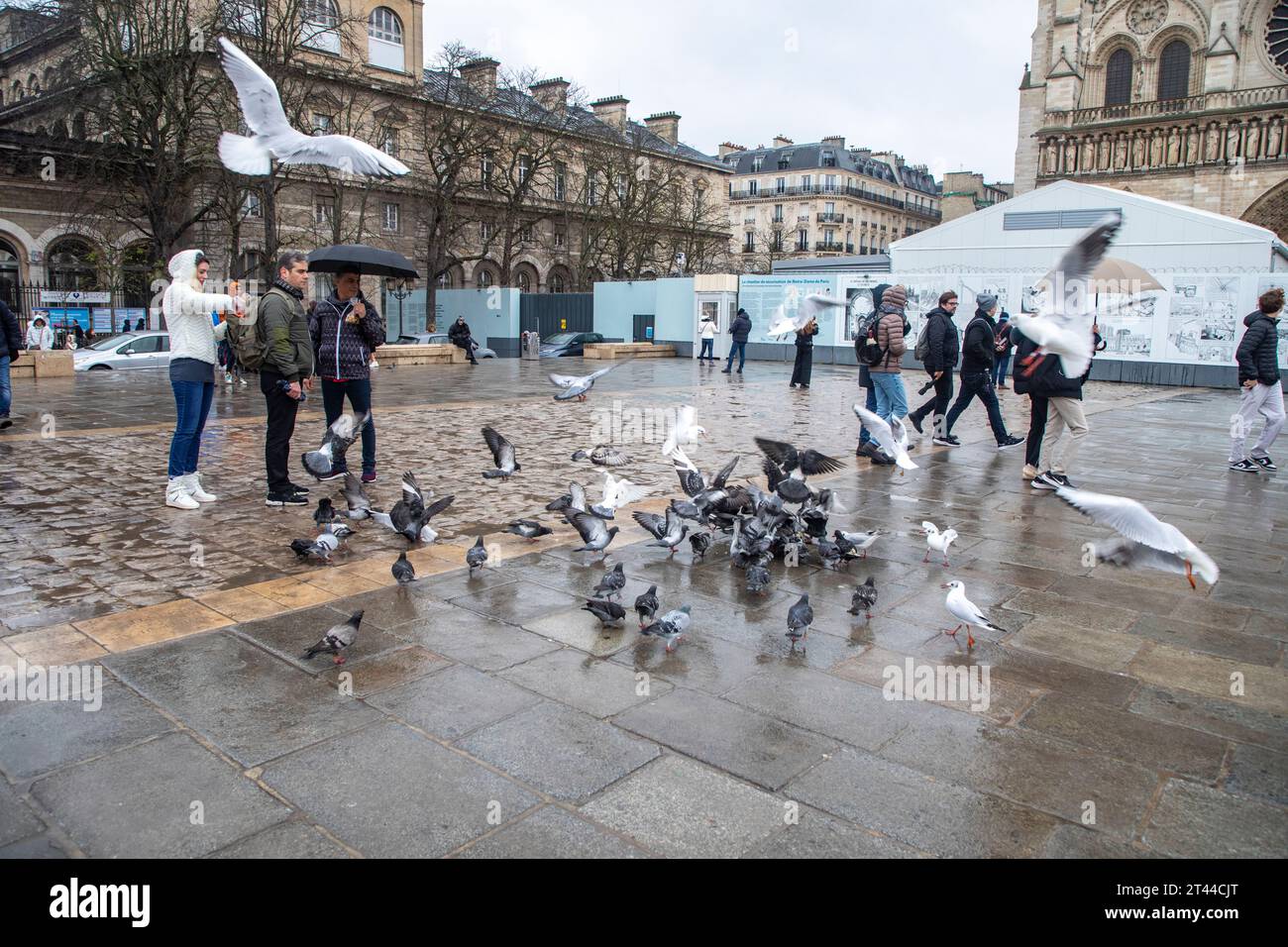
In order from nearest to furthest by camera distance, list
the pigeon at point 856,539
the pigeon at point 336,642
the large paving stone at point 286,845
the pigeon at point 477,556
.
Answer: the large paving stone at point 286,845, the pigeon at point 336,642, the pigeon at point 477,556, the pigeon at point 856,539

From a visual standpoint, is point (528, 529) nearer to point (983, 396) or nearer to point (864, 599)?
point (864, 599)

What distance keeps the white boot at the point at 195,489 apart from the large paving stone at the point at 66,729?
Answer: 3.91 m

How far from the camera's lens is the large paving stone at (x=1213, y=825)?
285 centimetres

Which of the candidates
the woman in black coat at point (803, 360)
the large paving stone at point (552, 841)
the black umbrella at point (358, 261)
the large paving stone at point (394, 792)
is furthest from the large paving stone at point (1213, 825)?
the woman in black coat at point (803, 360)

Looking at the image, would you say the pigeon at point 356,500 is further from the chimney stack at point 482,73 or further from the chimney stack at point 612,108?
the chimney stack at point 612,108

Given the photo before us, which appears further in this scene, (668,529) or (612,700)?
(668,529)

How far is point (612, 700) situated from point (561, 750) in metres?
0.50

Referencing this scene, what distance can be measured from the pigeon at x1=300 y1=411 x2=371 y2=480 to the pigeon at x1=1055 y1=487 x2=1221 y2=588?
5270 mm

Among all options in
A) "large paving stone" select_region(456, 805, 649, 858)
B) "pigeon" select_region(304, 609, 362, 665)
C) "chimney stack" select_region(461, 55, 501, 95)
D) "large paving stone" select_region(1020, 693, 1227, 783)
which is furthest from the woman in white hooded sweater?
"chimney stack" select_region(461, 55, 501, 95)

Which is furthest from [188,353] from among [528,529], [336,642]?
[336,642]

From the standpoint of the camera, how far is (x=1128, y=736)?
11.9ft
